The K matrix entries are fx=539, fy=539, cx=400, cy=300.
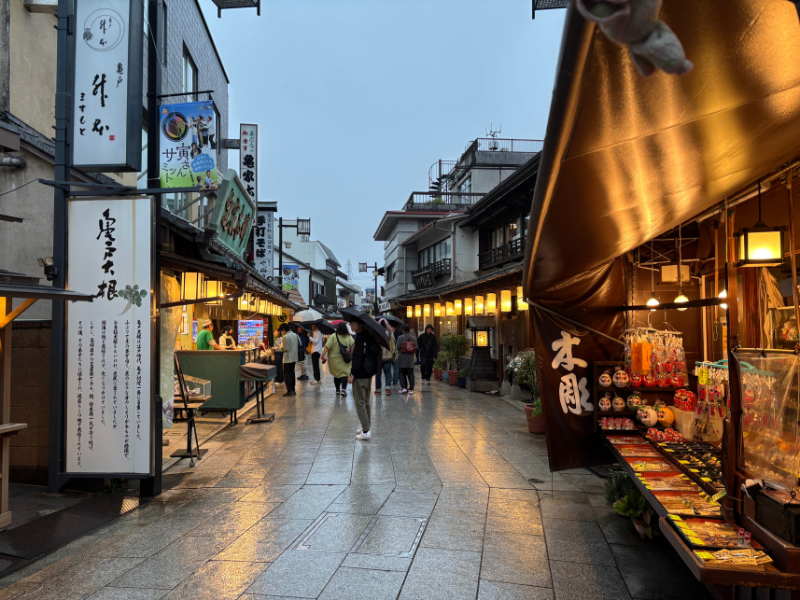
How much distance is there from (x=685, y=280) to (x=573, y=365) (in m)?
2.20

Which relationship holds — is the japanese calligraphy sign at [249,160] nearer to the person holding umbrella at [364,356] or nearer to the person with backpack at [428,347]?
the person with backpack at [428,347]

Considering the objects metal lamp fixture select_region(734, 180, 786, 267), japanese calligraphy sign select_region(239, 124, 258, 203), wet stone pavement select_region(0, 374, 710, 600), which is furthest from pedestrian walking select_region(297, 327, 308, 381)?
metal lamp fixture select_region(734, 180, 786, 267)

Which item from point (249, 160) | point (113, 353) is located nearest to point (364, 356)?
point (113, 353)

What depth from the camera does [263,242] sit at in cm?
2534

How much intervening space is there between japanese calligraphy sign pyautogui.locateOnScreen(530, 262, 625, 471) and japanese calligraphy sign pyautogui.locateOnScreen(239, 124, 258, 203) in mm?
14116

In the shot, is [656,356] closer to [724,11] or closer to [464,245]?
[724,11]

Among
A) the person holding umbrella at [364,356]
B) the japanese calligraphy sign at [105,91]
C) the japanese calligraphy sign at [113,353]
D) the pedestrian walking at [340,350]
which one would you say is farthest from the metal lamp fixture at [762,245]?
the pedestrian walking at [340,350]

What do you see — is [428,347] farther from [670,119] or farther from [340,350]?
[670,119]

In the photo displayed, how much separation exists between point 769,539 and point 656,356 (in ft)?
12.7

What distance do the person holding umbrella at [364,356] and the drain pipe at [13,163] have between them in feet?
17.6

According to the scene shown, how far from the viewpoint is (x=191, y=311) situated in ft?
47.4

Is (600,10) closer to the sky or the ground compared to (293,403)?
closer to the sky

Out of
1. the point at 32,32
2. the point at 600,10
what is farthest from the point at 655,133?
the point at 32,32

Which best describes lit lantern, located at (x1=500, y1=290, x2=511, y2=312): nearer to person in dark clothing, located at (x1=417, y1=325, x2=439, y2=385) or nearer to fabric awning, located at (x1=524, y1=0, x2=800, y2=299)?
person in dark clothing, located at (x1=417, y1=325, x2=439, y2=385)
